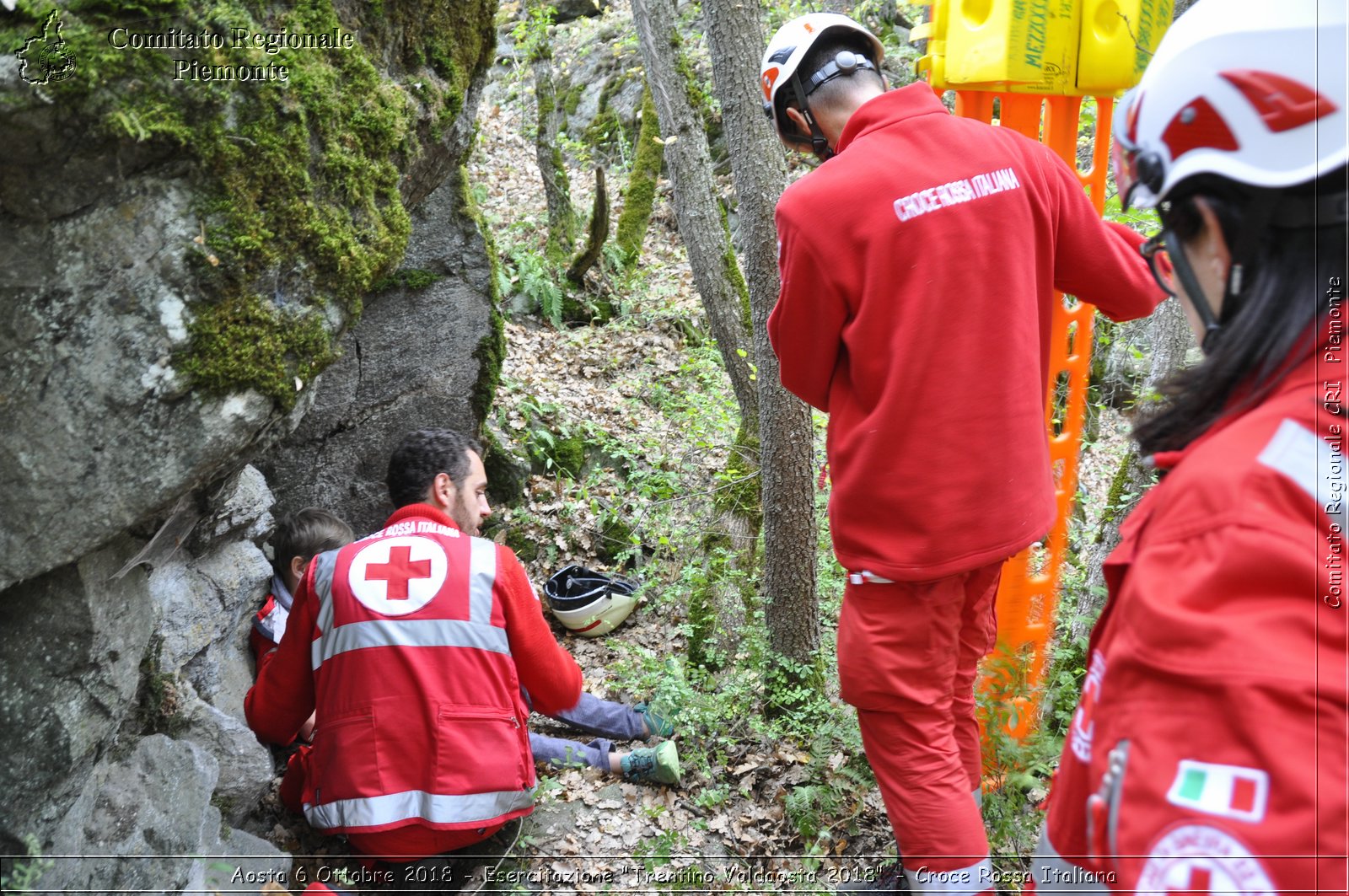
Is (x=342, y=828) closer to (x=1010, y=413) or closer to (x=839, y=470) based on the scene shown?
(x=839, y=470)

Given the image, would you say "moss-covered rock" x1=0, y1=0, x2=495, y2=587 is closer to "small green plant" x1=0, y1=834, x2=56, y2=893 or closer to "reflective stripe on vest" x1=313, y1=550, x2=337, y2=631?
"reflective stripe on vest" x1=313, y1=550, x2=337, y2=631

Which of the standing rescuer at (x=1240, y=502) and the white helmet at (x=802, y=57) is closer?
the standing rescuer at (x=1240, y=502)

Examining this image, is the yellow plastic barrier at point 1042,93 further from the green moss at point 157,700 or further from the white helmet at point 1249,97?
the green moss at point 157,700

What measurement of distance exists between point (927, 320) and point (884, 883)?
2076mm

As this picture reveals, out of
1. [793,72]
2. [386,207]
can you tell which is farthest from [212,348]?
[793,72]

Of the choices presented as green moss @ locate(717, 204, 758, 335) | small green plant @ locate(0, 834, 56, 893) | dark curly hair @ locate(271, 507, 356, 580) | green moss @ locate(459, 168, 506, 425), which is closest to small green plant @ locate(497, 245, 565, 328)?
green moss @ locate(459, 168, 506, 425)

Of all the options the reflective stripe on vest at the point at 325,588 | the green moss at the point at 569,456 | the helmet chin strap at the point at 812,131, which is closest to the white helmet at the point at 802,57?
the helmet chin strap at the point at 812,131

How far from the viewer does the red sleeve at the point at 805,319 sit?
2922 millimetres

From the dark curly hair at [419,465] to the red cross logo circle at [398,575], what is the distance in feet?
1.34

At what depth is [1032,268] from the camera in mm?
2969

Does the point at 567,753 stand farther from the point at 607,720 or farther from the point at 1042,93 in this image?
the point at 1042,93

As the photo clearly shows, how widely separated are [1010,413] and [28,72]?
2927 millimetres

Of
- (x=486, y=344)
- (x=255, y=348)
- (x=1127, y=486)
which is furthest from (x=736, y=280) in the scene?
(x=255, y=348)

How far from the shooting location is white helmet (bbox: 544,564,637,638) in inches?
220
